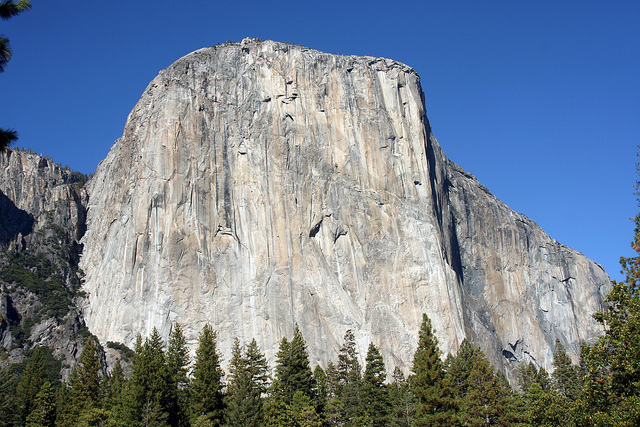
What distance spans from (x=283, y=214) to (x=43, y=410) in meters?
43.4

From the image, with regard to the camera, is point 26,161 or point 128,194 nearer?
point 128,194

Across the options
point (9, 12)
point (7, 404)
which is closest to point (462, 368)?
point (7, 404)

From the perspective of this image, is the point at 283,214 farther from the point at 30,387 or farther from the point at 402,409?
the point at 402,409

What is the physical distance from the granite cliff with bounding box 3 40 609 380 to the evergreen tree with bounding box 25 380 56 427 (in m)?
31.0

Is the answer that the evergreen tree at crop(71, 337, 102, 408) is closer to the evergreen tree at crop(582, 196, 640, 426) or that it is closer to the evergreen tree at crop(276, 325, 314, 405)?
the evergreen tree at crop(276, 325, 314, 405)

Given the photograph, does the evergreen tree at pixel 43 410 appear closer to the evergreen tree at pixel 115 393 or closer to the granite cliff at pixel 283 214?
the evergreen tree at pixel 115 393

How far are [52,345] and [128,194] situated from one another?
22.2 m

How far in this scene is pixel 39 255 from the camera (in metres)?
103

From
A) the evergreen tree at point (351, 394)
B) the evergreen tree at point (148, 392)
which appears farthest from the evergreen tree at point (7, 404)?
the evergreen tree at point (351, 394)

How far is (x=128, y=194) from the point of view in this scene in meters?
90.5

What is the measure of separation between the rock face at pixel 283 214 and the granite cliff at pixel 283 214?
193mm

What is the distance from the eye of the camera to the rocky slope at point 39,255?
89500 mm

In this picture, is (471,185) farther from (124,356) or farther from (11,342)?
(11,342)

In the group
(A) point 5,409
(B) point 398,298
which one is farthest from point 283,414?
(B) point 398,298
